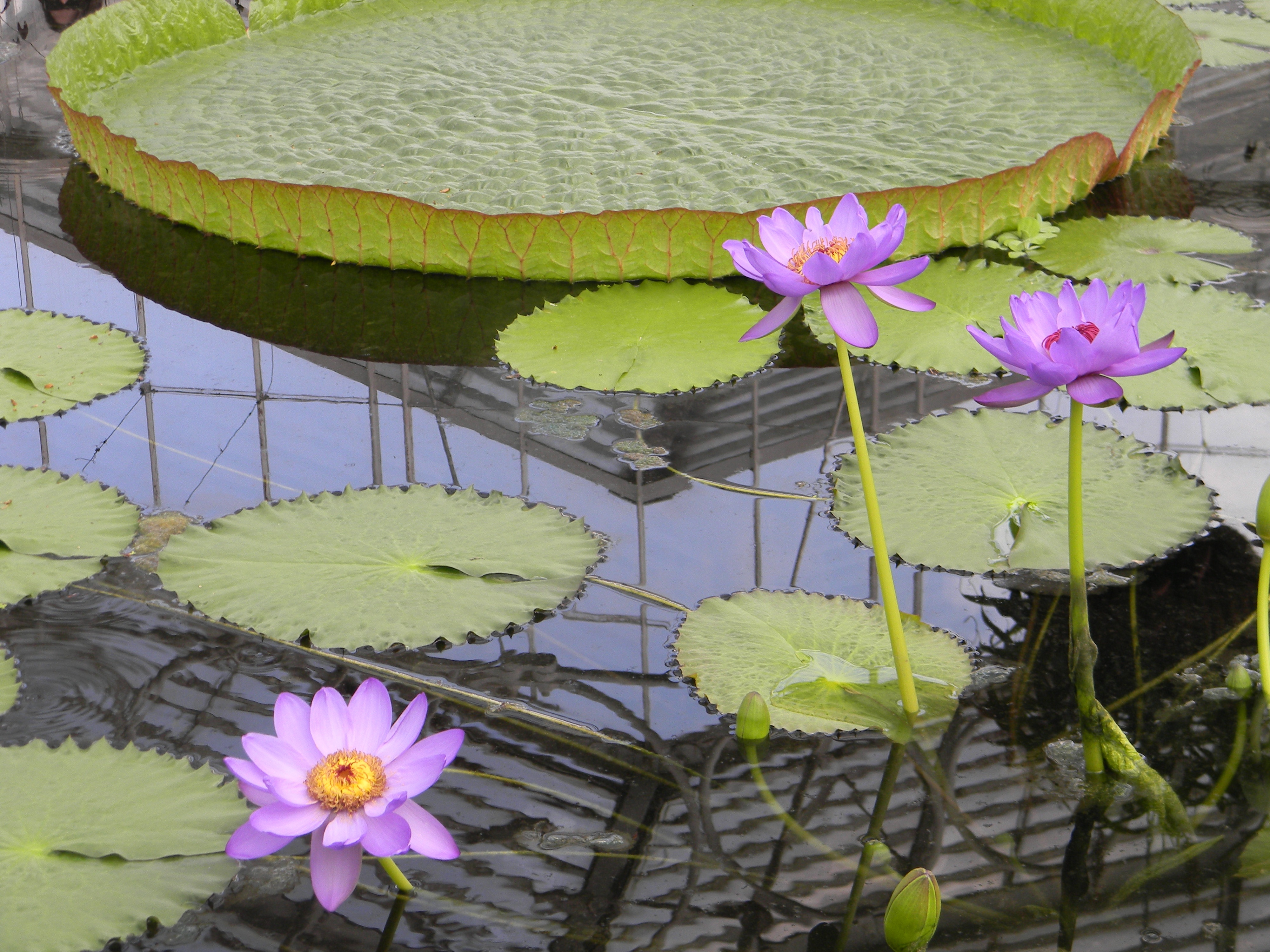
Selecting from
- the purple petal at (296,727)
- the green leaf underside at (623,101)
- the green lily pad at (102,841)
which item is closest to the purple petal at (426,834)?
the purple petal at (296,727)

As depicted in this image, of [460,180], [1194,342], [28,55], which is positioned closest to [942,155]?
[1194,342]

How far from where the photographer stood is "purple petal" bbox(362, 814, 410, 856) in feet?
3.66

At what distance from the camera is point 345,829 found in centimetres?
113

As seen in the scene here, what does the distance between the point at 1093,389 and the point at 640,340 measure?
57.0 inches

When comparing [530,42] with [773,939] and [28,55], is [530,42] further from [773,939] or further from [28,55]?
[773,939]

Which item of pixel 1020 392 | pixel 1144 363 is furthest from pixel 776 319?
pixel 1144 363

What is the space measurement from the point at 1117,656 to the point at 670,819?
0.74m

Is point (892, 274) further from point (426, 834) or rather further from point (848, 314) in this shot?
point (426, 834)

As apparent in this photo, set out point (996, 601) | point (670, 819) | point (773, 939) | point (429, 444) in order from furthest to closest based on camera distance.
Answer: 1. point (429, 444)
2. point (996, 601)
3. point (670, 819)
4. point (773, 939)

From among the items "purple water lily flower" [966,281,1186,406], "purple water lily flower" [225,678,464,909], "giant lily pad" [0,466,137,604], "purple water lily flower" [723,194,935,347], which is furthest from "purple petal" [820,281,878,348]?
"giant lily pad" [0,466,137,604]

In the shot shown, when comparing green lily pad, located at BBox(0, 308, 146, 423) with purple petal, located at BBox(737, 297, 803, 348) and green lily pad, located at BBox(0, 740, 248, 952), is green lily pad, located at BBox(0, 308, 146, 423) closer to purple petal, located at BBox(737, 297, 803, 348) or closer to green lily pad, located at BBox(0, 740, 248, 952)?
green lily pad, located at BBox(0, 740, 248, 952)

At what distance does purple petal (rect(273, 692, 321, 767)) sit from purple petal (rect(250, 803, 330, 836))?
0.20 feet

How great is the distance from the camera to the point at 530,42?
14.2 feet

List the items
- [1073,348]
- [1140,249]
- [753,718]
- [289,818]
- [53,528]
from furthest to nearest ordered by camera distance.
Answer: [1140,249] < [53,528] < [753,718] < [1073,348] < [289,818]
